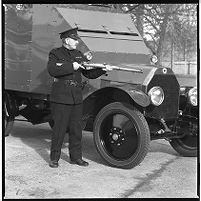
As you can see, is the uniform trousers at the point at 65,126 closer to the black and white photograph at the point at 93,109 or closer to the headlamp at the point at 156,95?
the black and white photograph at the point at 93,109

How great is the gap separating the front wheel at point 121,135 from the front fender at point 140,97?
214 mm

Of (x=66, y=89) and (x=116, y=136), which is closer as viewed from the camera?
(x=66, y=89)

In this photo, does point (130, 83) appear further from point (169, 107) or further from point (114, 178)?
point (114, 178)

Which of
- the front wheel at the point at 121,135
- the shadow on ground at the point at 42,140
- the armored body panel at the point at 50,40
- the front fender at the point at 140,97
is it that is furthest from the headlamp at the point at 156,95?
the shadow on ground at the point at 42,140

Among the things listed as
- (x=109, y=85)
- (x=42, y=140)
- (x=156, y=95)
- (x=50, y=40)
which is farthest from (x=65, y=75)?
(x=42, y=140)

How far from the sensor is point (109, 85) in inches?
225

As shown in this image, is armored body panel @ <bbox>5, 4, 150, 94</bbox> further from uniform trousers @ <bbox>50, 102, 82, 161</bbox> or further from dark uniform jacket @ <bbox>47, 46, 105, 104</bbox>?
uniform trousers @ <bbox>50, 102, 82, 161</bbox>

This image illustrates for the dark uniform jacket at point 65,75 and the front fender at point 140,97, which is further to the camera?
the dark uniform jacket at point 65,75

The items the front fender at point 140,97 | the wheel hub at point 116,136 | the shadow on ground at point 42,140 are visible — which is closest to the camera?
the front fender at point 140,97

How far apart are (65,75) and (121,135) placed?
1.07 meters

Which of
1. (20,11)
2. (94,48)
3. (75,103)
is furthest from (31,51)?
(75,103)

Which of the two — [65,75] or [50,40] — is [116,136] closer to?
[65,75]

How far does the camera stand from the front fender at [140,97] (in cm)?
529

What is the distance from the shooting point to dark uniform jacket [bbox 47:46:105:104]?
17.9ft
